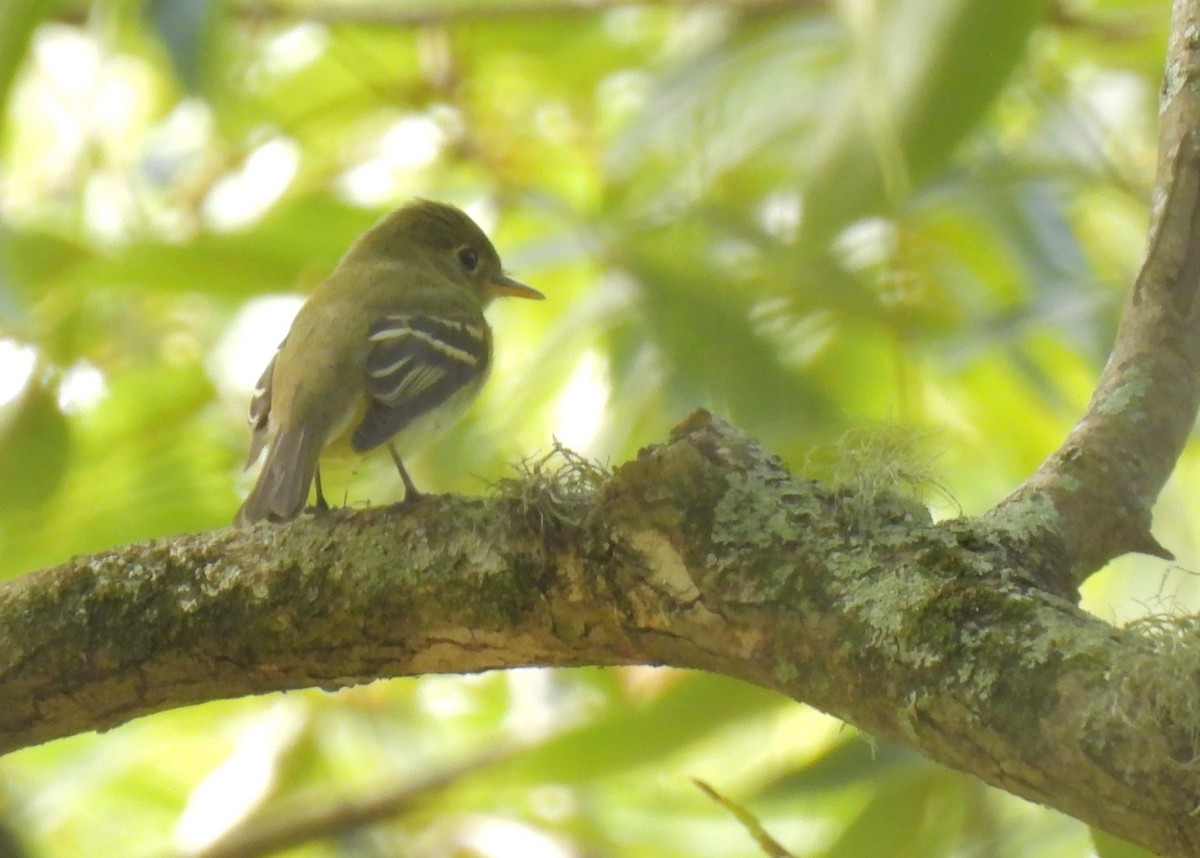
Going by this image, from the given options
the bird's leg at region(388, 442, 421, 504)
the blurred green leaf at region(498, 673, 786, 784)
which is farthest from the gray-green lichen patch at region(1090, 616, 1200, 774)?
the blurred green leaf at region(498, 673, 786, 784)

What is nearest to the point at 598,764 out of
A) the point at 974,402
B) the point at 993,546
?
the point at 993,546

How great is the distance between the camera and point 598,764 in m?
2.81

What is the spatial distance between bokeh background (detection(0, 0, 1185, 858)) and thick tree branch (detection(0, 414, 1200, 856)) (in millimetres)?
172

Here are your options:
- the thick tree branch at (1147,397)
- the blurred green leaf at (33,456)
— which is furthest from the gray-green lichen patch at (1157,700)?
the blurred green leaf at (33,456)

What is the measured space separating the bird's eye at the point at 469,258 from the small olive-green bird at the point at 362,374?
0.33 meters

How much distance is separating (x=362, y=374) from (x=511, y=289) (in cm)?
117

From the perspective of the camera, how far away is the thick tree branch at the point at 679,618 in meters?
1.50

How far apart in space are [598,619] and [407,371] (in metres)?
1.37

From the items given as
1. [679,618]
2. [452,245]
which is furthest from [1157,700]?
[452,245]

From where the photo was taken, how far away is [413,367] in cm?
319

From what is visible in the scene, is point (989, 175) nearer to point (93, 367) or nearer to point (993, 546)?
point (993, 546)

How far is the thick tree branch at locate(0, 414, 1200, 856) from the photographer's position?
150 centimetres

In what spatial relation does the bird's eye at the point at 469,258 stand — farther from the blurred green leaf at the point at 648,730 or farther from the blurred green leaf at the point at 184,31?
the blurred green leaf at the point at 648,730

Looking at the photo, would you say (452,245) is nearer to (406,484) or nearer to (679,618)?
(406,484)
